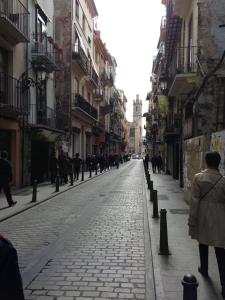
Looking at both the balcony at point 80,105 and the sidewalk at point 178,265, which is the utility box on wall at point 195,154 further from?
the balcony at point 80,105

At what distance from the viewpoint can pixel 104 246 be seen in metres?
7.83

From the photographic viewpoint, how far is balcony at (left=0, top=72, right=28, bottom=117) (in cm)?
1665

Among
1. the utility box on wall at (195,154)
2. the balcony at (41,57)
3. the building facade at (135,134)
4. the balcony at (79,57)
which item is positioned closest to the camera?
the utility box on wall at (195,154)

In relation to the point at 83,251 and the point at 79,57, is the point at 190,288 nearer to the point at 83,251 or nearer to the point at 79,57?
the point at 83,251

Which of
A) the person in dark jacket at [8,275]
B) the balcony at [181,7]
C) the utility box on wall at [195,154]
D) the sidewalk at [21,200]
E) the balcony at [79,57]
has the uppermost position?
the balcony at [79,57]

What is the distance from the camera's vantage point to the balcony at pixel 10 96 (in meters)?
16.6

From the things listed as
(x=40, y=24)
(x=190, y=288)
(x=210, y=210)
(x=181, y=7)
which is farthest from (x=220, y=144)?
(x=40, y=24)

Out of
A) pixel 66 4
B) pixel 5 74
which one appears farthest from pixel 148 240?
pixel 66 4

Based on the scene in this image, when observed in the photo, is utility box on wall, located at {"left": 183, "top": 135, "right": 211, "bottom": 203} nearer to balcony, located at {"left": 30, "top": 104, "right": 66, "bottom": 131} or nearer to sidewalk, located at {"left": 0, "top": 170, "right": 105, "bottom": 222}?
sidewalk, located at {"left": 0, "top": 170, "right": 105, "bottom": 222}

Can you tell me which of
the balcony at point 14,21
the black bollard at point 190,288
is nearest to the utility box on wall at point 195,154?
the black bollard at point 190,288

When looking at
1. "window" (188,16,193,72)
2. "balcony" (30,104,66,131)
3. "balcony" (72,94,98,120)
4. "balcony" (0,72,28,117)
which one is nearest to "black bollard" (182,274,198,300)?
"balcony" (0,72,28,117)

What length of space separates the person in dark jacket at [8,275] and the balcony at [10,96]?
1443 cm

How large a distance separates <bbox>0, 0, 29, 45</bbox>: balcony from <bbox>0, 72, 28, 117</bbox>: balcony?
165 centimetres

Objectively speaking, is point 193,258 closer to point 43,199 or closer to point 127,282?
point 127,282
